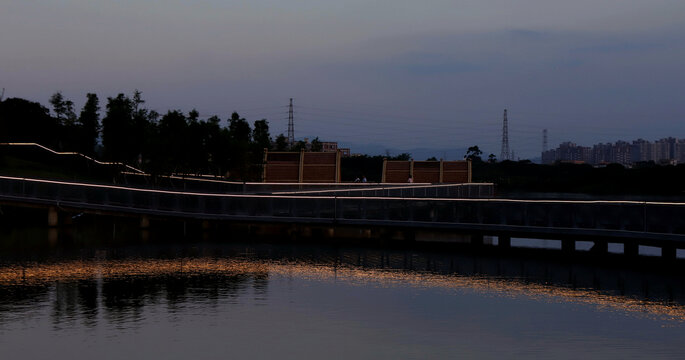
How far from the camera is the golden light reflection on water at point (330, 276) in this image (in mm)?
20406

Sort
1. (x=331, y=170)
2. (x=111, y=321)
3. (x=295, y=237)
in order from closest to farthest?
1. (x=111, y=321)
2. (x=295, y=237)
3. (x=331, y=170)

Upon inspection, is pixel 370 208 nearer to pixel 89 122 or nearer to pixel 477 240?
pixel 477 240

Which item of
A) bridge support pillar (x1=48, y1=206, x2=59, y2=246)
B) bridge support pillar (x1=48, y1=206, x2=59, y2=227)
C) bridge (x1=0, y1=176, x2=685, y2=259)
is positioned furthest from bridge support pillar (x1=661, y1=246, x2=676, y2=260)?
bridge support pillar (x1=48, y1=206, x2=59, y2=227)

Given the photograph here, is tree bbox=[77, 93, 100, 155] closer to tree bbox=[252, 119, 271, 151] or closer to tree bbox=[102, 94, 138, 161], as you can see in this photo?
tree bbox=[102, 94, 138, 161]

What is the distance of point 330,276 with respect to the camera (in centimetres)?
2458

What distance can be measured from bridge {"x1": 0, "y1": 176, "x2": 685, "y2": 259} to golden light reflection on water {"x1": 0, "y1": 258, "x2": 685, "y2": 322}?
7.67 metres

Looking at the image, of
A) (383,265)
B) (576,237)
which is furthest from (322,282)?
(576,237)

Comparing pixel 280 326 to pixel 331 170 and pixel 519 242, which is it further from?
pixel 331 170

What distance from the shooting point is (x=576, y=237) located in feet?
101

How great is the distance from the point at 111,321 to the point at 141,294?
3572mm

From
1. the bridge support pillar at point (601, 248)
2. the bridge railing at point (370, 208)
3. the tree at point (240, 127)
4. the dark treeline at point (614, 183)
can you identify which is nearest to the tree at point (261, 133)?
the tree at point (240, 127)

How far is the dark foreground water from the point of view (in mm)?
14984

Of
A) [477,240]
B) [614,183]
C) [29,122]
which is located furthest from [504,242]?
[614,183]

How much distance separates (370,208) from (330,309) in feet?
55.0
